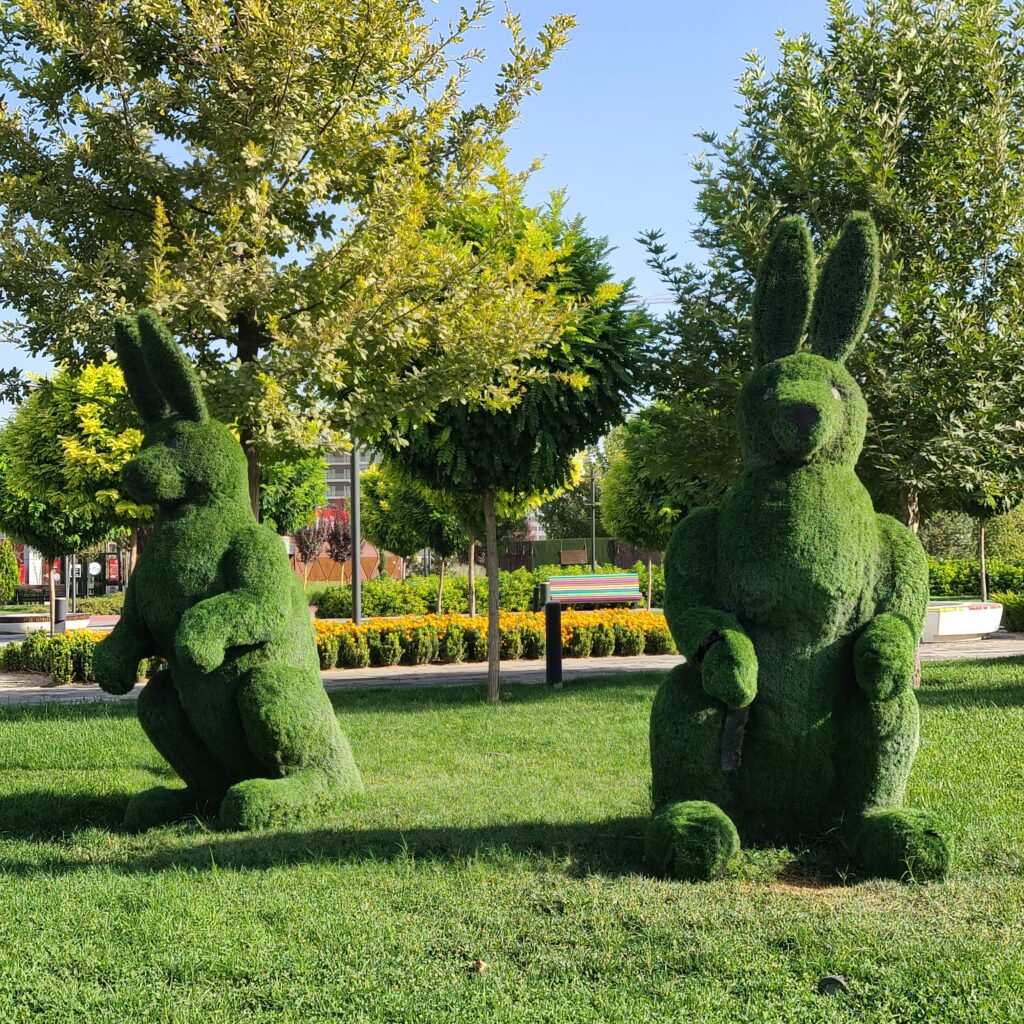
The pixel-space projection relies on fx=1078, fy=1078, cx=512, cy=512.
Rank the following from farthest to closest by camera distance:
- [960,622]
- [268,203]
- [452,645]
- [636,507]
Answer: [636,507] < [960,622] < [452,645] < [268,203]

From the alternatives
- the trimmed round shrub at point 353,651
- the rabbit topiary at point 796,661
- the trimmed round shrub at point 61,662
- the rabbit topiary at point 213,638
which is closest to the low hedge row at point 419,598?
the trimmed round shrub at point 353,651

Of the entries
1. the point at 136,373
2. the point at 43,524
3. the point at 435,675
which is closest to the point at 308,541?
the point at 43,524

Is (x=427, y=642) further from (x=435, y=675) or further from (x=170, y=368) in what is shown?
(x=170, y=368)

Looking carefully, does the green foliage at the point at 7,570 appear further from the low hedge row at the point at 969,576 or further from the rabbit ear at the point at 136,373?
the rabbit ear at the point at 136,373

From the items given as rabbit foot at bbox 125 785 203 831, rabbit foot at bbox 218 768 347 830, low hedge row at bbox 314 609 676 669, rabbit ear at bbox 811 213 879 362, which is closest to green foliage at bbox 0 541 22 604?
low hedge row at bbox 314 609 676 669

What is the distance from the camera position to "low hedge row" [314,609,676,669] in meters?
14.5

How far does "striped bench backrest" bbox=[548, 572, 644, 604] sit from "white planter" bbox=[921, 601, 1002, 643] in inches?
187

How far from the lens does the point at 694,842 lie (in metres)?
4.16

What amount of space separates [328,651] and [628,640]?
4416mm

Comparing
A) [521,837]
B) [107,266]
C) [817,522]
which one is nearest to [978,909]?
[817,522]

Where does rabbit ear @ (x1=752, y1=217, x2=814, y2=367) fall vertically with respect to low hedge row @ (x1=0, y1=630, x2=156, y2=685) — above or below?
above

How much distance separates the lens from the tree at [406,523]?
77.2 ft

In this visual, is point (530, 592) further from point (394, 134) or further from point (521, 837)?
point (521, 837)

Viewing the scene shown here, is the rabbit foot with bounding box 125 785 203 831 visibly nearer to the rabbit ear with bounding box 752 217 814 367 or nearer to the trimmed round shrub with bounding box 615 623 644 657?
the rabbit ear with bounding box 752 217 814 367
